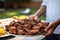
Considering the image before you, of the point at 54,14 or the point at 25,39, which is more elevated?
the point at 54,14

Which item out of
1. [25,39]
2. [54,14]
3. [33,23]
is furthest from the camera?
[54,14]

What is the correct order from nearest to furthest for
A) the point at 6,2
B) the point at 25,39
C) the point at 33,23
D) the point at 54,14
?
the point at 25,39 < the point at 33,23 < the point at 54,14 < the point at 6,2

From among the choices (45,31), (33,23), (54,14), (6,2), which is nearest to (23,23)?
(33,23)

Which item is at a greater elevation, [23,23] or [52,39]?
[23,23]

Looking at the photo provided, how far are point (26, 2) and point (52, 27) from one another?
8.82 m

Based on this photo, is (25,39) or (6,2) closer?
(25,39)

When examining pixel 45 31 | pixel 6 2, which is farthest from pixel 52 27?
pixel 6 2

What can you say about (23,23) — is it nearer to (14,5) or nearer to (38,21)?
(38,21)

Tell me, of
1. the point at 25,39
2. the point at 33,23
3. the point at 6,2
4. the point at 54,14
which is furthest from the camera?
the point at 6,2

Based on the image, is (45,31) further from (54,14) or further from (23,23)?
(54,14)

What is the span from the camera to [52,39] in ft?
4.55

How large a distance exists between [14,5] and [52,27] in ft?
28.1

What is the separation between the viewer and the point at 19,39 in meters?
1.32

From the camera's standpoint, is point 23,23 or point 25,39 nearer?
point 25,39
